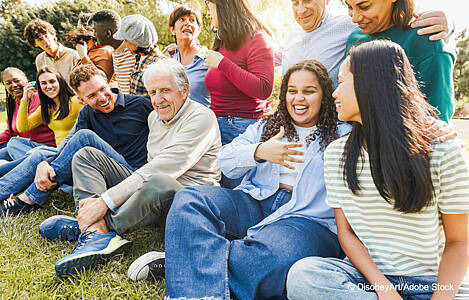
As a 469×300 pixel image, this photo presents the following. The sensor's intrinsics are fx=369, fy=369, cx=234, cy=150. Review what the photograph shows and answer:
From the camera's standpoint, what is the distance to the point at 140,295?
2.15m

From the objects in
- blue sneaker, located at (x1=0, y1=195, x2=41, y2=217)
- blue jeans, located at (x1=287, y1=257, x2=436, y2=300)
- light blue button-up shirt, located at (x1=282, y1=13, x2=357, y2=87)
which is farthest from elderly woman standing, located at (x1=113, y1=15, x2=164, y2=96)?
blue jeans, located at (x1=287, y1=257, x2=436, y2=300)

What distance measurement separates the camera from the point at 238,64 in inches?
123

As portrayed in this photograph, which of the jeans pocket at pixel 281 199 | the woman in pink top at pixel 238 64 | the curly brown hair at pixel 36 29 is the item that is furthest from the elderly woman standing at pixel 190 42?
the curly brown hair at pixel 36 29

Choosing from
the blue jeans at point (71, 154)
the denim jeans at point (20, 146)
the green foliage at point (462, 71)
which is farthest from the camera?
the green foliage at point (462, 71)

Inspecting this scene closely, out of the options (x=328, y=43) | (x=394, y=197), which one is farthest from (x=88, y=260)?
(x=328, y=43)

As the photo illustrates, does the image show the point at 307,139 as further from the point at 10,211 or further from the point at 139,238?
the point at 10,211

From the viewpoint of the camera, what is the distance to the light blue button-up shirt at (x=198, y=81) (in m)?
3.69

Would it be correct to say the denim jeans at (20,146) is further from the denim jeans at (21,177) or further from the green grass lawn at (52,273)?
the green grass lawn at (52,273)

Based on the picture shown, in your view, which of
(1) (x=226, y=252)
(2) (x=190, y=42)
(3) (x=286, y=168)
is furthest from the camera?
(2) (x=190, y=42)

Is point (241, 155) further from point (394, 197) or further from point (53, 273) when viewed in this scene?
point (53, 273)

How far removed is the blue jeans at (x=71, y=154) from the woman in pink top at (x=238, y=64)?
0.99 m

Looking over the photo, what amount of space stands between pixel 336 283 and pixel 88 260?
1.53m

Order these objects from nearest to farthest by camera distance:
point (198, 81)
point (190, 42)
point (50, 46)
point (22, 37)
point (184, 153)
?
point (184, 153) < point (198, 81) < point (190, 42) < point (50, 46) < point (22, 37)

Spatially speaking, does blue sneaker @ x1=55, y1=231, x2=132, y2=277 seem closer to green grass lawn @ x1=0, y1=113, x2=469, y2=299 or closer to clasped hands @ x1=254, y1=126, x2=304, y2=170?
green grass lawn @ x1=0, y1=113, x2=469, y2=299
